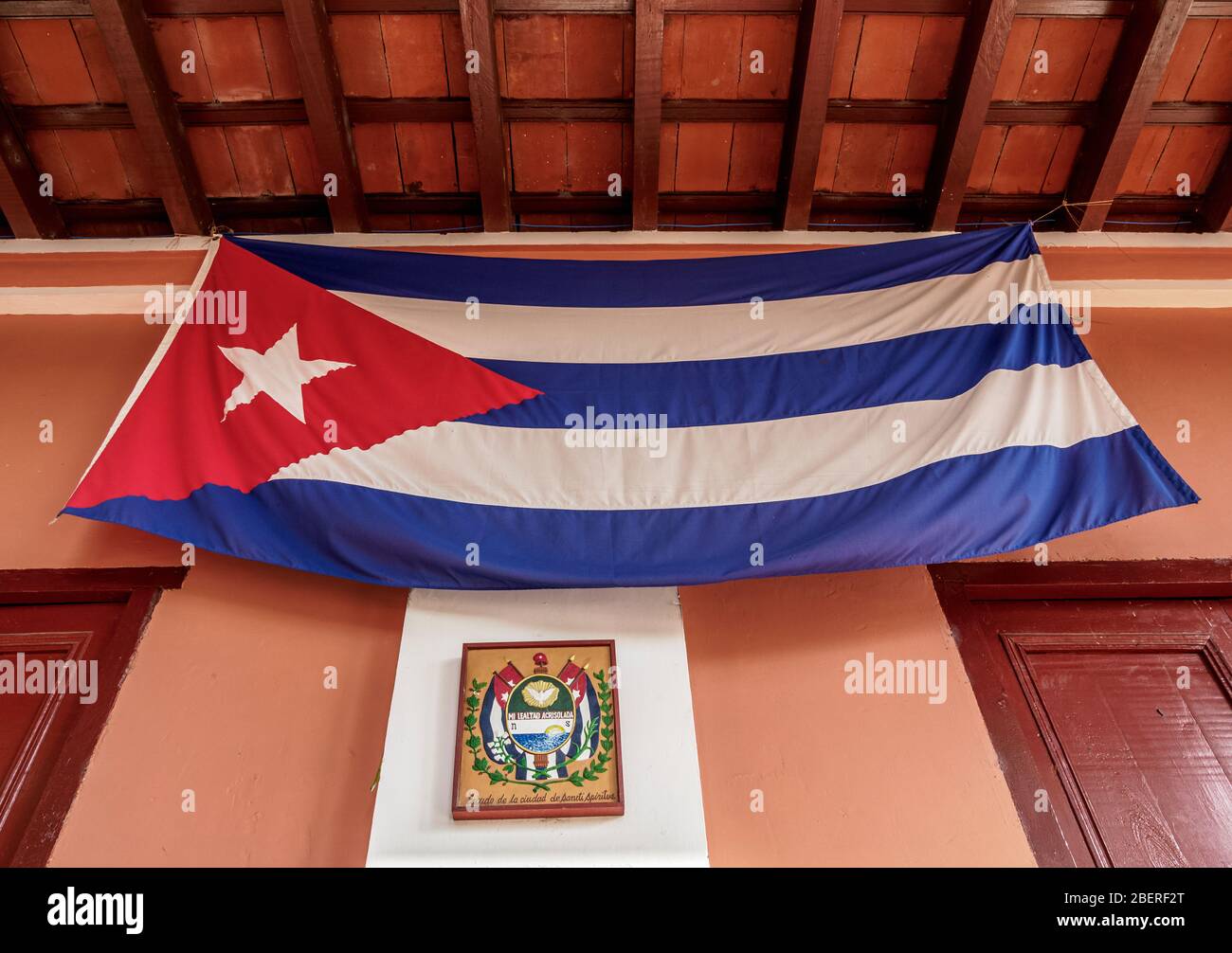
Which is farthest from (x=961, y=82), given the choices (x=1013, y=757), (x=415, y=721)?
(x=415, y=721)

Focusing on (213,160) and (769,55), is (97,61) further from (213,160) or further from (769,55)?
(769,55)

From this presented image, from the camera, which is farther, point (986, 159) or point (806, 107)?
point (986, 159)

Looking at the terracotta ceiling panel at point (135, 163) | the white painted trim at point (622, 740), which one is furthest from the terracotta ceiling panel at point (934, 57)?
the terracotta ceiling panel at point (135, 163)

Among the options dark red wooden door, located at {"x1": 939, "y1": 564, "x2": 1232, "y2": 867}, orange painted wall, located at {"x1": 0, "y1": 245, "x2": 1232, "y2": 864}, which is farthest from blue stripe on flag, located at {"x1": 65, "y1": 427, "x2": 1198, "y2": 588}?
dark red wooden door, located at {"x1": 939, "y1": 564, "x2": 1232, "y2": 867}

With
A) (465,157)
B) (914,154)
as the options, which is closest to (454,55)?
(465,157)

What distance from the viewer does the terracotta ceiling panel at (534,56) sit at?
2.92 m

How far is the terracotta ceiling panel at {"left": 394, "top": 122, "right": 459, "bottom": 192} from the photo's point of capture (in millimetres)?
3127

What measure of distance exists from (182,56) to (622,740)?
9.29ft

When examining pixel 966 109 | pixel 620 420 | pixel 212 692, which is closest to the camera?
pixel 212 692

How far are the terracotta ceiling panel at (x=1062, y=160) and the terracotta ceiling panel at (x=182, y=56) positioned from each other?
3.27 meters

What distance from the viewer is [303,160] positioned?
3186 mm

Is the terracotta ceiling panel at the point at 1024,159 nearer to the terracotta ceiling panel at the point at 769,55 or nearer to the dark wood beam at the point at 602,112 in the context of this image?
the dark wood beam at the point at 602,112

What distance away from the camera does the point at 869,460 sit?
2.39m

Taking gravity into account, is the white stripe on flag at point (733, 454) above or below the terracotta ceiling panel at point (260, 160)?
below
